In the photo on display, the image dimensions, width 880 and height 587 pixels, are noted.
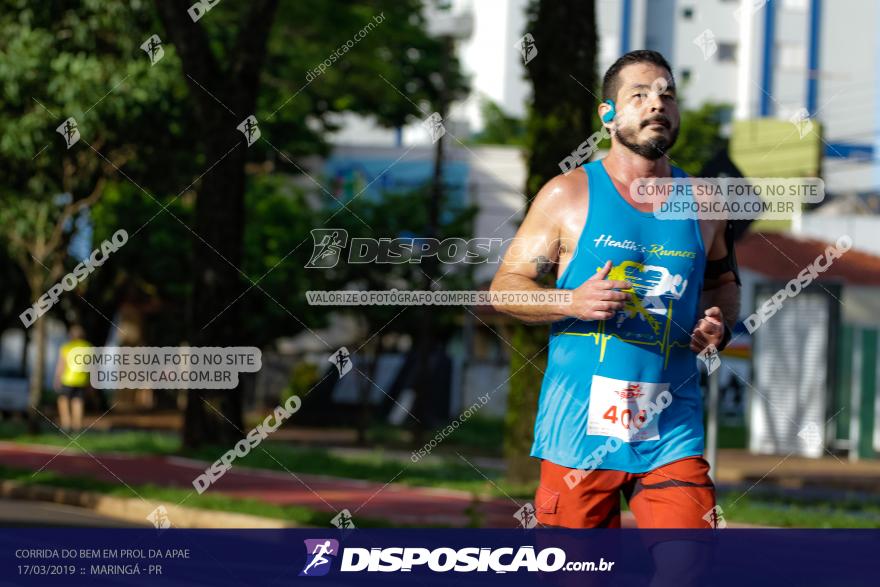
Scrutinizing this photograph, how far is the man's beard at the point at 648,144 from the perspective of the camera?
4.41 metres

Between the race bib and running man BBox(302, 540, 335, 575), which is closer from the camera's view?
running man BBox(302, 540, 335, 575)

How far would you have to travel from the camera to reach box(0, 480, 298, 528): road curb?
38.9 feet

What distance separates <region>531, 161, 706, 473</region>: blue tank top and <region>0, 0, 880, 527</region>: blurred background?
191 centimetres

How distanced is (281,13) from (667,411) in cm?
2559

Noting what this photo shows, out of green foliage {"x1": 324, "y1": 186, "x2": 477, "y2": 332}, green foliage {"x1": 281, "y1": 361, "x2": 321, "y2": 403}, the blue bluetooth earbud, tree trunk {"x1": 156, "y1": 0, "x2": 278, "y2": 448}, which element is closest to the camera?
the blue bluetooth earbud

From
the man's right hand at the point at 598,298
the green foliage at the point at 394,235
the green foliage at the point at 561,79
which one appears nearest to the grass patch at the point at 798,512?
the green foliage at the point at 561,79

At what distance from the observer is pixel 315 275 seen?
2697 cm

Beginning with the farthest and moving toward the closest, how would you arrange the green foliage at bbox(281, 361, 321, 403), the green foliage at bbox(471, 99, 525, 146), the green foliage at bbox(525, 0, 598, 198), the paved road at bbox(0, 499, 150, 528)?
the green foliage at bbox(471, 99, 525, 146) < the green foliage at bbox(281, 361, 321, 403) < the green foliage at bbox(525, 0, 598, 198) < the paved road at bbox(0, 499, 150, 528)

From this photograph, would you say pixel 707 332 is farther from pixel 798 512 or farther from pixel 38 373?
pixel 38 373

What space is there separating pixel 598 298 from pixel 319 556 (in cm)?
99

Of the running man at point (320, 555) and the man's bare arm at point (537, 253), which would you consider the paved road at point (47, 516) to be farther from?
the running man at point (320, 555)

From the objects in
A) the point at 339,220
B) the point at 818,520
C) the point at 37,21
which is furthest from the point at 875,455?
the point at 37,21

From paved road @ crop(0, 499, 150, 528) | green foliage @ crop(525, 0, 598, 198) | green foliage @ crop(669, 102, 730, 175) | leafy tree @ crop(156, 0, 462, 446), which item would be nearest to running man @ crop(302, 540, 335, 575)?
paved road @ crop(0, 499, 150, 528)

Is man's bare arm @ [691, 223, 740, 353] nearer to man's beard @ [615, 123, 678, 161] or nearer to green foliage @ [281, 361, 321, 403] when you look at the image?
man's beard @ [615, 123, 678, 161]
